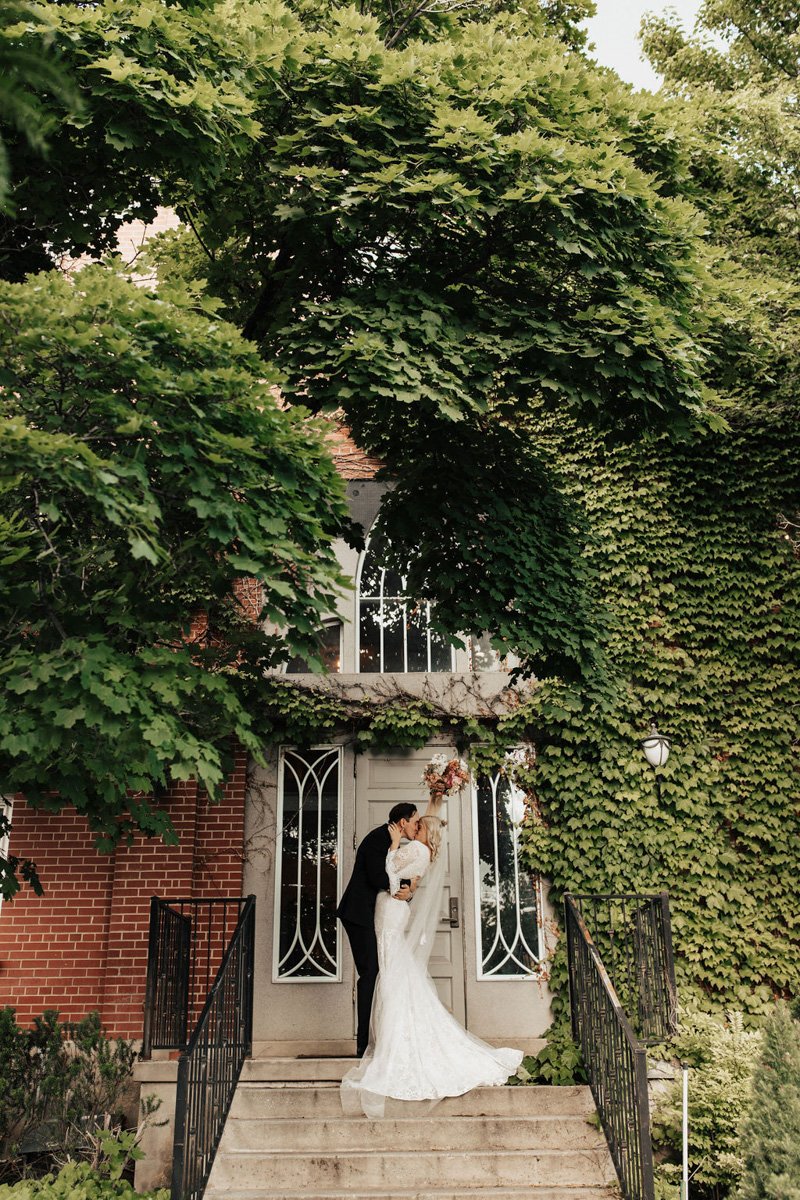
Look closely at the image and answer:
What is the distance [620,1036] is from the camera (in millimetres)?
5887

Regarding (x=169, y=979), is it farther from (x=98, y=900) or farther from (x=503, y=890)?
(x=503, y=890)

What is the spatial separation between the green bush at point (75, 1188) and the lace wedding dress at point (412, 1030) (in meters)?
1.48

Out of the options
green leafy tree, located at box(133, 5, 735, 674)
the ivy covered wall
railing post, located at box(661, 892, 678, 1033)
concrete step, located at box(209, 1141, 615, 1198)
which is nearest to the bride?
concrete step, located at box(209, 1141, 615, 1198)

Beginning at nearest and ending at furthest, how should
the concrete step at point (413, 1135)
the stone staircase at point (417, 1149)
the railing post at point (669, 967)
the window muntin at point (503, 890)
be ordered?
the stone staircase at point (417, 1149), the concrete step at point (413, 1135), the railing post at point (669, 967), the window muntin at point (503, 890)

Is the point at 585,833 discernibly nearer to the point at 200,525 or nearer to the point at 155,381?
the point at 200,525

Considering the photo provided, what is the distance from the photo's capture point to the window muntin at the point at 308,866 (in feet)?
28.6

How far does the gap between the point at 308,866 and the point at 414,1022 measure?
267cm

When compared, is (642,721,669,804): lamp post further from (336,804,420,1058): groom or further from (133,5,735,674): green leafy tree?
(336,804,420,1058): groom

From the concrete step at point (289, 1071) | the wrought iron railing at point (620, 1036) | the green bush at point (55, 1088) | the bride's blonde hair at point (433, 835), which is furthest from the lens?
the concrete step at point (289, 1071)

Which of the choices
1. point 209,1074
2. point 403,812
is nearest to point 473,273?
point 403,812

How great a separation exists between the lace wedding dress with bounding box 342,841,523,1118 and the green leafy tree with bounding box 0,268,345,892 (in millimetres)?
2446

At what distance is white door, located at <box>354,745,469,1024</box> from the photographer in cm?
865

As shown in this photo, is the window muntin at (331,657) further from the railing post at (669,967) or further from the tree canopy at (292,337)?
the railing post at (669,967)

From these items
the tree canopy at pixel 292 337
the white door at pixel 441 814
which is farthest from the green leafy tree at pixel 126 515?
the white door at pixel 441 814
